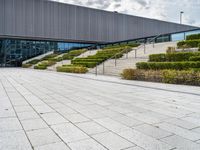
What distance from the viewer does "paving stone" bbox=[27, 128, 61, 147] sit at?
11.3 feet

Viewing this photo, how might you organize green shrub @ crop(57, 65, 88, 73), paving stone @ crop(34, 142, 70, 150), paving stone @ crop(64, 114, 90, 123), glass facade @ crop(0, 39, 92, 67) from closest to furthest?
1. paving stone @ crop(34, 142, 70, 150)
2. paving stone @ crop(64, 114, 90, 123)
3. green shrub @ crop(57, 65, 88, 73)
4. glass facade @ crop(0, 39, 92, 67)

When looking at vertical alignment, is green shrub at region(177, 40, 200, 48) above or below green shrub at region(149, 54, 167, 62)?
above

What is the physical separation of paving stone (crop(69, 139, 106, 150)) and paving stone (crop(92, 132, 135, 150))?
0.39 feet

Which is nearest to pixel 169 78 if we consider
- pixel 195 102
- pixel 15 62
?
pixel 195 102

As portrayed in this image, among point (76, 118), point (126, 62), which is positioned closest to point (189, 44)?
point (126, 62)

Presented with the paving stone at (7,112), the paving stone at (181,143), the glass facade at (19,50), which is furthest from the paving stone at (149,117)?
the glass facade at (19,50)

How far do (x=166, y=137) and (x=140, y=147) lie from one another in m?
0.70

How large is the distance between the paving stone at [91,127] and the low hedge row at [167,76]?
7824 mm

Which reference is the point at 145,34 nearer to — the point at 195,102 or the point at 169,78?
the point at 169,78

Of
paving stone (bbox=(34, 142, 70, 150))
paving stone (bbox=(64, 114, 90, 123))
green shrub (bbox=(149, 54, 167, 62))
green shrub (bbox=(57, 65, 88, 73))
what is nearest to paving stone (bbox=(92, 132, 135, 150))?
paving stone (bbox=(34, 142, 70, 150))

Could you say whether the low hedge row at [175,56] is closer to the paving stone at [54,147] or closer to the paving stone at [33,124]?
the paving stone at [33,124]

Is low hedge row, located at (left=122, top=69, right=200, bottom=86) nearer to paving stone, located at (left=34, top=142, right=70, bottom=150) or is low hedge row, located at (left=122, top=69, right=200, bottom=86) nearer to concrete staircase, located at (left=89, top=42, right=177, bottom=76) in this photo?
concrete staircase, located at (left=89, top=42, right=177, bottom=76)

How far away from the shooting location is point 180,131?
4.09 metres

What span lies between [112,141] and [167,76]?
8989mm
